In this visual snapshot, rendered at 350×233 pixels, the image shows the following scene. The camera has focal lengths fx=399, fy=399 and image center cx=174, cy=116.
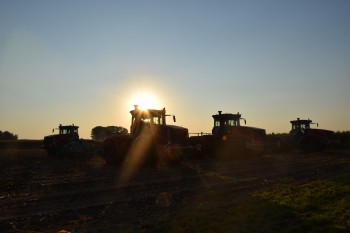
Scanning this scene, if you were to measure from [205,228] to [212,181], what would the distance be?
6.64m

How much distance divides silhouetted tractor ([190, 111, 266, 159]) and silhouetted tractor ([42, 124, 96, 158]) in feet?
23.5

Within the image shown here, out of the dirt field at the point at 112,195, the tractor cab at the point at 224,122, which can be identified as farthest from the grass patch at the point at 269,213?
the tractor cab at the point at 224,122

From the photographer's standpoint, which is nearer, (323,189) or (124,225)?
(124,225)

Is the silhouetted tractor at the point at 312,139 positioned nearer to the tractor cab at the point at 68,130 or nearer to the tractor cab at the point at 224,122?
the tractor cab at the point at 224,122

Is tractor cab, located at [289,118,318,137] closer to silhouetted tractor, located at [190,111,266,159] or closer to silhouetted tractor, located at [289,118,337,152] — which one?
silhouetted tractor, located at [289,118,337,152]

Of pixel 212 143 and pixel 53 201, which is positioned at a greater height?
pixel 212 143

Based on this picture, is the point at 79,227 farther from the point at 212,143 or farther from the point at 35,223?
the point at 212,143

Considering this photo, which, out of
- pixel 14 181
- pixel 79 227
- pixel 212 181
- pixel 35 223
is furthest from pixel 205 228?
pixel 14 181

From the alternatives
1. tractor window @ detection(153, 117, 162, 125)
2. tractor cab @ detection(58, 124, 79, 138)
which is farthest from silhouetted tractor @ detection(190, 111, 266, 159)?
tractor cab @ detection(58, 124, 79, 138)

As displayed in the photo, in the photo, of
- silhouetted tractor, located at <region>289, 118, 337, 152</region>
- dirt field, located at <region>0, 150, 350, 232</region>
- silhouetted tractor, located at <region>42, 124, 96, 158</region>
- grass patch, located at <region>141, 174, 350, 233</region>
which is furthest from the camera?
silhouetted tractor, located at <region>289, 118, 337, 152</region>

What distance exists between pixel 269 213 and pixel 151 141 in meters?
11.0

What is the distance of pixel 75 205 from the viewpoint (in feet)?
30.6

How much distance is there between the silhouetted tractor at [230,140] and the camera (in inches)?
868

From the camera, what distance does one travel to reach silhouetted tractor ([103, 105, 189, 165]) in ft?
60.2
